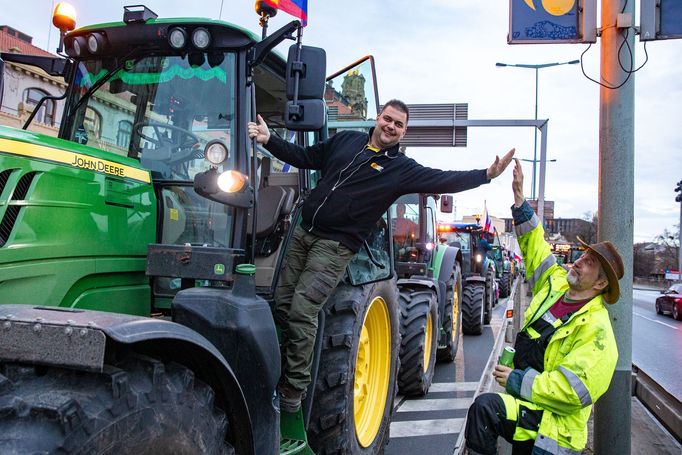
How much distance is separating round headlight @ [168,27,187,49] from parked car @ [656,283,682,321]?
24.5 m

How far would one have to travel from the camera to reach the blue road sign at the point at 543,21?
14.6 ft

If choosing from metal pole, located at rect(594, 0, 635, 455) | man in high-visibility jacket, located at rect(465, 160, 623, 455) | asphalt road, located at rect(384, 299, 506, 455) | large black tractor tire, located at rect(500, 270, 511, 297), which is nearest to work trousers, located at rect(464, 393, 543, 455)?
man in high-visibility jacket, located at rect(465, 160, 623, 455)

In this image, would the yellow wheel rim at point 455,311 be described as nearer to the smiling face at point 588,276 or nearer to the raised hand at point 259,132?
the smiling face at point 588,276

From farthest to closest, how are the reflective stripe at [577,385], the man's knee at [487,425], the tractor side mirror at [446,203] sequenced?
the tractor side mirror at [446,203], the man's knee at [487,425], the reflective stripe at [577,385]

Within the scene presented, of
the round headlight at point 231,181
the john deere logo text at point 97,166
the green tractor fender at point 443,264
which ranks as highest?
the john deere logo text at point 97,166

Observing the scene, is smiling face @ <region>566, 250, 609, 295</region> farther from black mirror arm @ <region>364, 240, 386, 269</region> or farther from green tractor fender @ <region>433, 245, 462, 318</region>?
green tractor fender @ <region>433, 245, 462, 318</region>

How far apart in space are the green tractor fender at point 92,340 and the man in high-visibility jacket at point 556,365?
1687 mm

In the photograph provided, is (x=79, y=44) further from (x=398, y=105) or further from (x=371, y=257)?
(x=371, y=257)

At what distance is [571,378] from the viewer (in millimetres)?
2900

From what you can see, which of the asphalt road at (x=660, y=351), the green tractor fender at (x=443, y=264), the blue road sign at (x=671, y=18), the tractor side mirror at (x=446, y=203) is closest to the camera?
the blue road sign at (x=671, y=18)

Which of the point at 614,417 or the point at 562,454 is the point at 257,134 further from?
the point at 614,417

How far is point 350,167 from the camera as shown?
3.34 m

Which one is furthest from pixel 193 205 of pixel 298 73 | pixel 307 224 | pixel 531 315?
pixel 531 315

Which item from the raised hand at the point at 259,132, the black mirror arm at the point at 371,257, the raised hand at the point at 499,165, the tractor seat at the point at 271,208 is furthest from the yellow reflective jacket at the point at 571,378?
the raised hand at the point at 259,132
